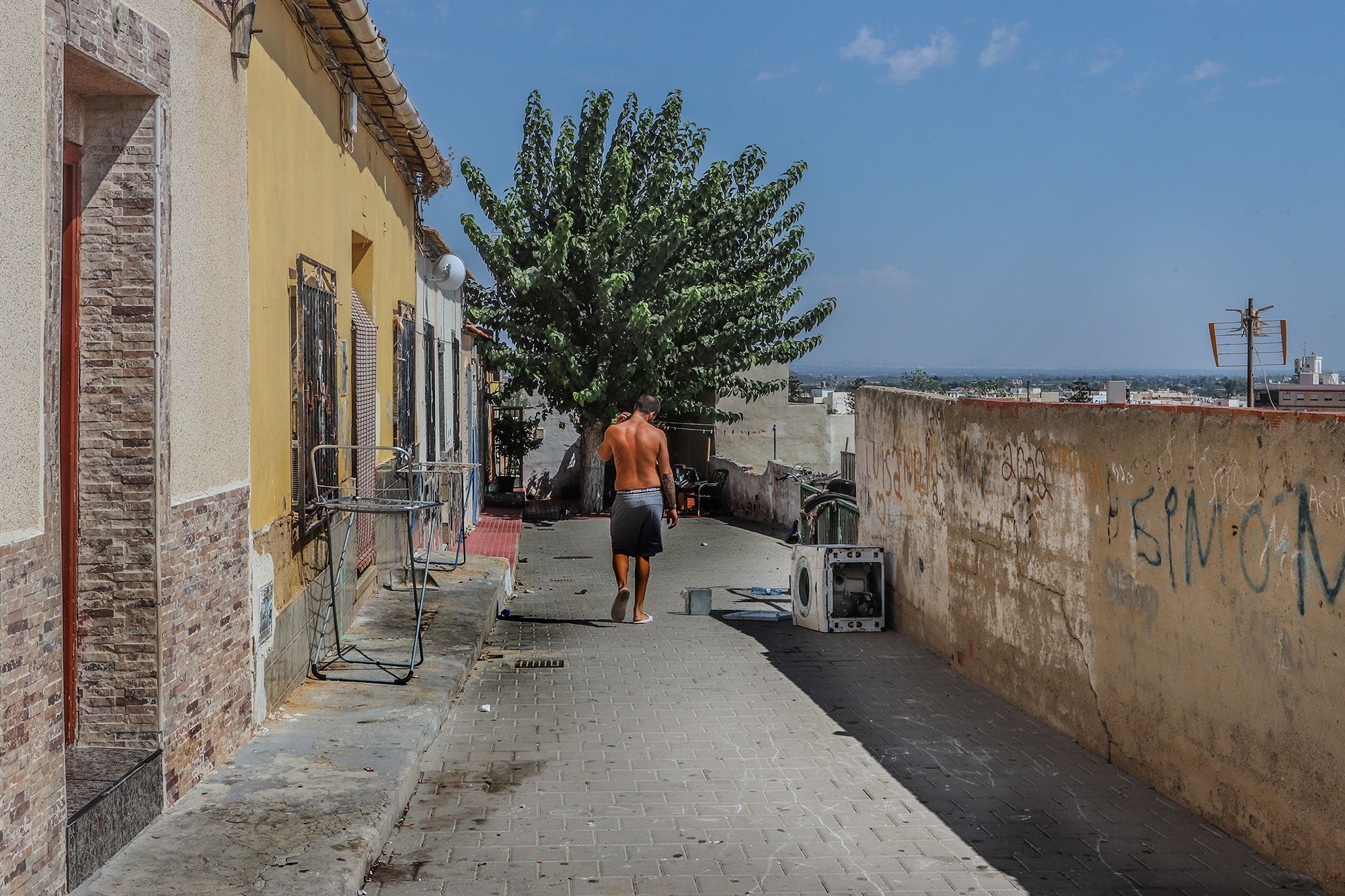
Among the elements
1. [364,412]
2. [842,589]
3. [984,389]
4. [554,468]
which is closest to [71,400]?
[364,412]

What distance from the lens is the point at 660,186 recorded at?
23812 mm

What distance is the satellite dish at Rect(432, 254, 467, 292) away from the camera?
15.7m

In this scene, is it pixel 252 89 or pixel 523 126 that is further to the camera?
pixel 523 126

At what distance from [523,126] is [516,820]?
2074 cm

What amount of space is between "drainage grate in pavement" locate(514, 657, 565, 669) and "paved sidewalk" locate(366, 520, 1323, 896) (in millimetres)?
79

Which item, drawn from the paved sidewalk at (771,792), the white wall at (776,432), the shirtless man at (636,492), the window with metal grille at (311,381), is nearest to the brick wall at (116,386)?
the paved sidewalk at (771,792)

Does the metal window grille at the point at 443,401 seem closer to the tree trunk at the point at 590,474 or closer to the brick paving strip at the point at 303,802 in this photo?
the tree trunk at the point at 590,474

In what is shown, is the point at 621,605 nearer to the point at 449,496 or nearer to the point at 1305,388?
the point at 449,496

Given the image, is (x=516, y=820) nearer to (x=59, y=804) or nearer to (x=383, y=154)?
(x=59, y=804)

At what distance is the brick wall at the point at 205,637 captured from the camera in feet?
16.9

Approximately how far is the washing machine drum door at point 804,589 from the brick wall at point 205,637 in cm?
573

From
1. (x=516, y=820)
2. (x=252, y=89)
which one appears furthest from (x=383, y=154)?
(x=516, y=820)

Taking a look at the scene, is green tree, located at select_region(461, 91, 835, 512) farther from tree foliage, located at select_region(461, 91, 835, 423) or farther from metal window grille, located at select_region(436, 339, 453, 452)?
metal window grille, located at select_region(436, 339, 453, 452)

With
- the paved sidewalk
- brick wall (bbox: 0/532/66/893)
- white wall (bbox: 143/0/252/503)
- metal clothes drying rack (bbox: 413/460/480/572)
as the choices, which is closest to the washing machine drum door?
the paved sidewalk
